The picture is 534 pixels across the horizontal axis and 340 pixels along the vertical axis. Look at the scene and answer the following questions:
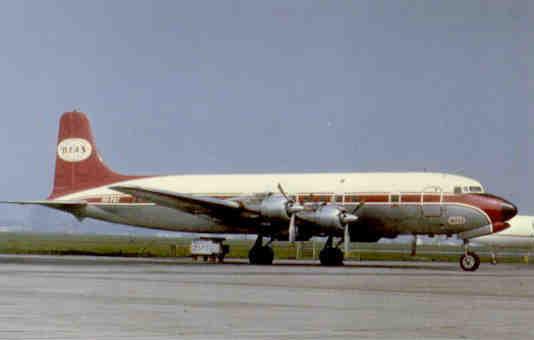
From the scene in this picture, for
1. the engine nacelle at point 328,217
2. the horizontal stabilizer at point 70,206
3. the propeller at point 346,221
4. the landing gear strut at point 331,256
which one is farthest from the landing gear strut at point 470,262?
the horizontal stabilizer at point 70,206

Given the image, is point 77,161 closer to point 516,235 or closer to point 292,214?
point 292,214

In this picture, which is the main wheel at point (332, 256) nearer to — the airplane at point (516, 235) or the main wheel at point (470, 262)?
the main wheel at point (470, 262)

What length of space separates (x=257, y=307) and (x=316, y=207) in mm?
24717

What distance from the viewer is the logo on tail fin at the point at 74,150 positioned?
179 feet

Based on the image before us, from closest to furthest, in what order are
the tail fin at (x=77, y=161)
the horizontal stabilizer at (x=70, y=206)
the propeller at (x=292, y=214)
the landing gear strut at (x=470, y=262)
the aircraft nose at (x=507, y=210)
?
the landing gear strut at (x=470, y=262), the aircraft nose at (x=507, y=210), the propeller at (x=292, y=214), the horizontal stabilizer at (x=70, y=206), the tail fin at (x=77, y=161)

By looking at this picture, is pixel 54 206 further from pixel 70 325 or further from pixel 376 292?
pixel 70 325

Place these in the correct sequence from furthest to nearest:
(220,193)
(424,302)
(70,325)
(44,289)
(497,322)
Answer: (220,193) → (44,289) → (424,302) → (497,322) → (70,325)

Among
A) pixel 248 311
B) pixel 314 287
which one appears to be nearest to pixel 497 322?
pixel 248 311

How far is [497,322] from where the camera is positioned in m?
17.8

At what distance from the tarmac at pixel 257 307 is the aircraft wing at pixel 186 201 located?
44.2 ft

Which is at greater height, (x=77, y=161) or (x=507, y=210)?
(x=77, y=161)

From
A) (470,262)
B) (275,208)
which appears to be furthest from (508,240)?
(275,208)

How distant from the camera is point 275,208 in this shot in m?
44.8

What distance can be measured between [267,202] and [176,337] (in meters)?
30.4
